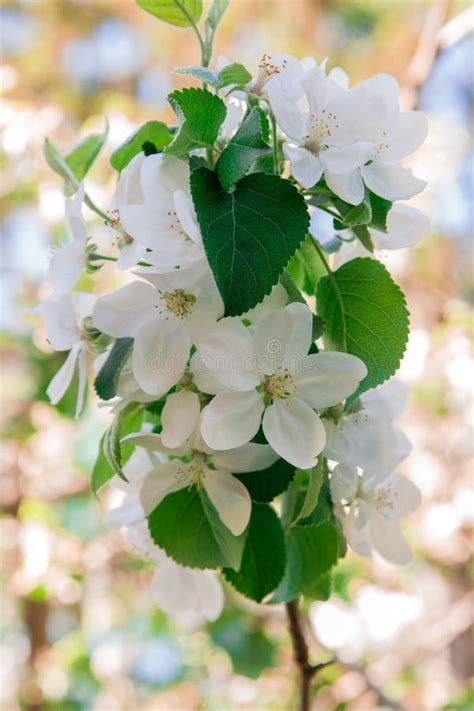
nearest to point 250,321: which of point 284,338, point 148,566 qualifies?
point 284,338

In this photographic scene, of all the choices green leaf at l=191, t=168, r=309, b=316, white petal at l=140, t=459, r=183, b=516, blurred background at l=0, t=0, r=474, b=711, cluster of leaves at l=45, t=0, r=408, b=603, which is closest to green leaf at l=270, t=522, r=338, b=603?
cluster of leaves at l=45, t=0, r=408, b=603

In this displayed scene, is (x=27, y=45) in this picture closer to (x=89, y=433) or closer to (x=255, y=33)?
(x=255, y=33)

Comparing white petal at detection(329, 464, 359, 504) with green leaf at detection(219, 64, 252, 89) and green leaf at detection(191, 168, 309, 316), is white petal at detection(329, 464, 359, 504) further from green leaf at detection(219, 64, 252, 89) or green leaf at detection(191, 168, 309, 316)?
green leaf at detection(219, 64, 252, 89)

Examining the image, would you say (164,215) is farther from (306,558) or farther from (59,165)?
(306,558)

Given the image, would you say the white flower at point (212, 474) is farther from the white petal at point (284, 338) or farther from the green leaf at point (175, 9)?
the green leaf at point (175, 9)

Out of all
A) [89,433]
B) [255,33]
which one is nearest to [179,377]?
[89,433]
